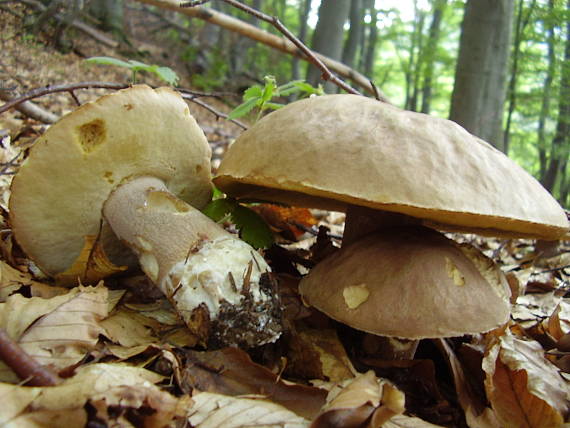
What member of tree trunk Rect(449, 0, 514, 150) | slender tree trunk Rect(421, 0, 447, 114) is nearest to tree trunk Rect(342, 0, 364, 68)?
slender tree trunk Rect(421, 0, 447, 114)

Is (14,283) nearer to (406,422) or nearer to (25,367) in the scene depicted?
(25,367)

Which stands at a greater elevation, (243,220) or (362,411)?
(243,220)

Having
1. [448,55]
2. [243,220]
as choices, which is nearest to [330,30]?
[448,55]

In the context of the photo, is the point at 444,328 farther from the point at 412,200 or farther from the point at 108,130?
the point at 108,130

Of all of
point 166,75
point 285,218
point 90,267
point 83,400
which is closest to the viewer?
Result: point 83,400

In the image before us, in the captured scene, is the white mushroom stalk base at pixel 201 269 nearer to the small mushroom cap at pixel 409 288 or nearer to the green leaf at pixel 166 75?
the small mushroom cap at pixel 409 288

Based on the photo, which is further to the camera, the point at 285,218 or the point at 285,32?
the point at 285,218

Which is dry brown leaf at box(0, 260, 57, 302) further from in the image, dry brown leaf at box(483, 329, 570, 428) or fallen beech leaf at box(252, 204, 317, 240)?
dry brown leaf at box(483, 329, 570, 428)
